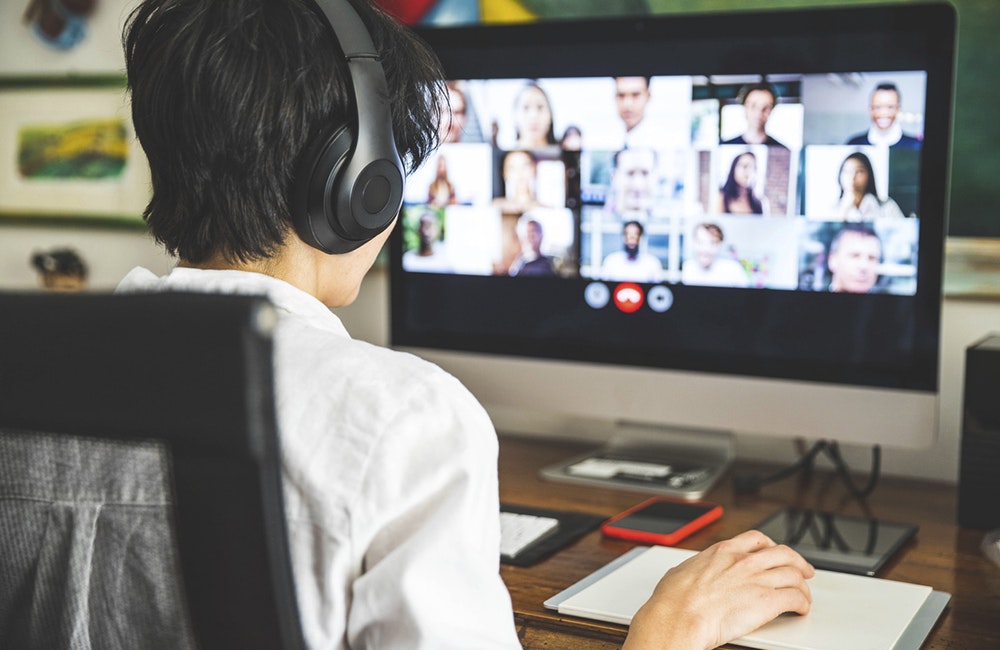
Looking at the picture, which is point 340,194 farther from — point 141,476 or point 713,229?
point 713,229

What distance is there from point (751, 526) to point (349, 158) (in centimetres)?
72

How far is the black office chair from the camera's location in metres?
0.52

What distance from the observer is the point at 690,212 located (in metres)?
1.41

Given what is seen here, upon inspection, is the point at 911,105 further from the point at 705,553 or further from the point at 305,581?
the point at 305,581

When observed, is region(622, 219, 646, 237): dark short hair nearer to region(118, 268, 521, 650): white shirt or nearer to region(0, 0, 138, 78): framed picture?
region(118, 268, 521, 650): white shirt

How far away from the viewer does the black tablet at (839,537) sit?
1146 millimetres

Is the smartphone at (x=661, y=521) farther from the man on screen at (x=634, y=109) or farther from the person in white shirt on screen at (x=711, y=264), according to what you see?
the man on screen at (x=634, y=109)

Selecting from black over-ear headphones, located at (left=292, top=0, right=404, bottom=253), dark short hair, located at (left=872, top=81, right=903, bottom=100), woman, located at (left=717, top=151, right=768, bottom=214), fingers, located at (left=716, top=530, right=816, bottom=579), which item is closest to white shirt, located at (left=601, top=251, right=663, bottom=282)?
woman, located at (left=717, top=151, right=768, bottom=214)

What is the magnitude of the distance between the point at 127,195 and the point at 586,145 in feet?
3.51

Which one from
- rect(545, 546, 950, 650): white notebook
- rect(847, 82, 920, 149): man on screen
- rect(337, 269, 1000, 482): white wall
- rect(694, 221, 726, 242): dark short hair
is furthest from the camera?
rect(337, 269, 1000, 482): white wall

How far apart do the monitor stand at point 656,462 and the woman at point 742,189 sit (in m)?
0.34

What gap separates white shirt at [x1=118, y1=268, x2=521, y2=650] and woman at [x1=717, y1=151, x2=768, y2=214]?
77 cm

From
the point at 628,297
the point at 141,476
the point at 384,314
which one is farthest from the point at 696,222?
the point at 141,476

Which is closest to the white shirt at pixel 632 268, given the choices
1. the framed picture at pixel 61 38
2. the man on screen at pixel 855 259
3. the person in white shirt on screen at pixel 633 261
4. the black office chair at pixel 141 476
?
the person in white shirt on screen at pixel 633 261
